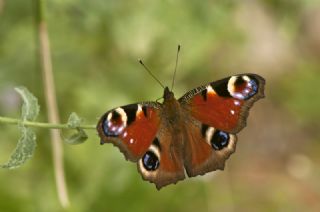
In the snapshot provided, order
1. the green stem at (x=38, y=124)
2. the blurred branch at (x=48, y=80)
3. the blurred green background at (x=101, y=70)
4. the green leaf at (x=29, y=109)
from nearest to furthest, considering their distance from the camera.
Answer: the green stem at (x=38, y=124) < the green leaf at (x=29, y=109) < the blurred branch at (x=48, y=80) < the blurred green background at (x=101, y=70)

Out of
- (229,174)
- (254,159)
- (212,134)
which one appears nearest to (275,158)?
(254,159)

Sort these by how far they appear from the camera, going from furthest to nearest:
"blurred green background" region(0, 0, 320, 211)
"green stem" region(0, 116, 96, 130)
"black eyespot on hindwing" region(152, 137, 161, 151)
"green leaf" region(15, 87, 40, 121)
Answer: "blurred green background" region(0, 0, 320, 211)
"black eyespot on hindwing" region(152, 137, 161, 151)
"green leaf" region(15, 87, 40, 121)
"green stem" region(0, 116, 96, 130)

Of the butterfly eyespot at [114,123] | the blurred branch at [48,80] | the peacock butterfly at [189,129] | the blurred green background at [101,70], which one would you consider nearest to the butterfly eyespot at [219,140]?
the peacock butterfly at [189,129]

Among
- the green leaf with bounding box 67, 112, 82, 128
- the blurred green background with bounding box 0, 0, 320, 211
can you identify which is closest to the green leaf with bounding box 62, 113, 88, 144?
the green leaf with bounding box 67, 112, 82, 128

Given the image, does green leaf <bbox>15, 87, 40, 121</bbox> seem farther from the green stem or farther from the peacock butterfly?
the peacock butterfly

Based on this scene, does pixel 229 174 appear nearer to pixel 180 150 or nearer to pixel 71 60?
pixel 71 60

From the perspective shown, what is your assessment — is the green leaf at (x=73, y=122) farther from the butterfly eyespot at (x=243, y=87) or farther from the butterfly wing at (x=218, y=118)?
the butterfly eyespot at (x=243, y=87)

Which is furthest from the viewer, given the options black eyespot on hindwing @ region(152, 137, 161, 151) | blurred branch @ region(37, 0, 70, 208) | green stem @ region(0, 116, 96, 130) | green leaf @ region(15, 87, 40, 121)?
blurred branch @ region(37, 0, 70, 208)
